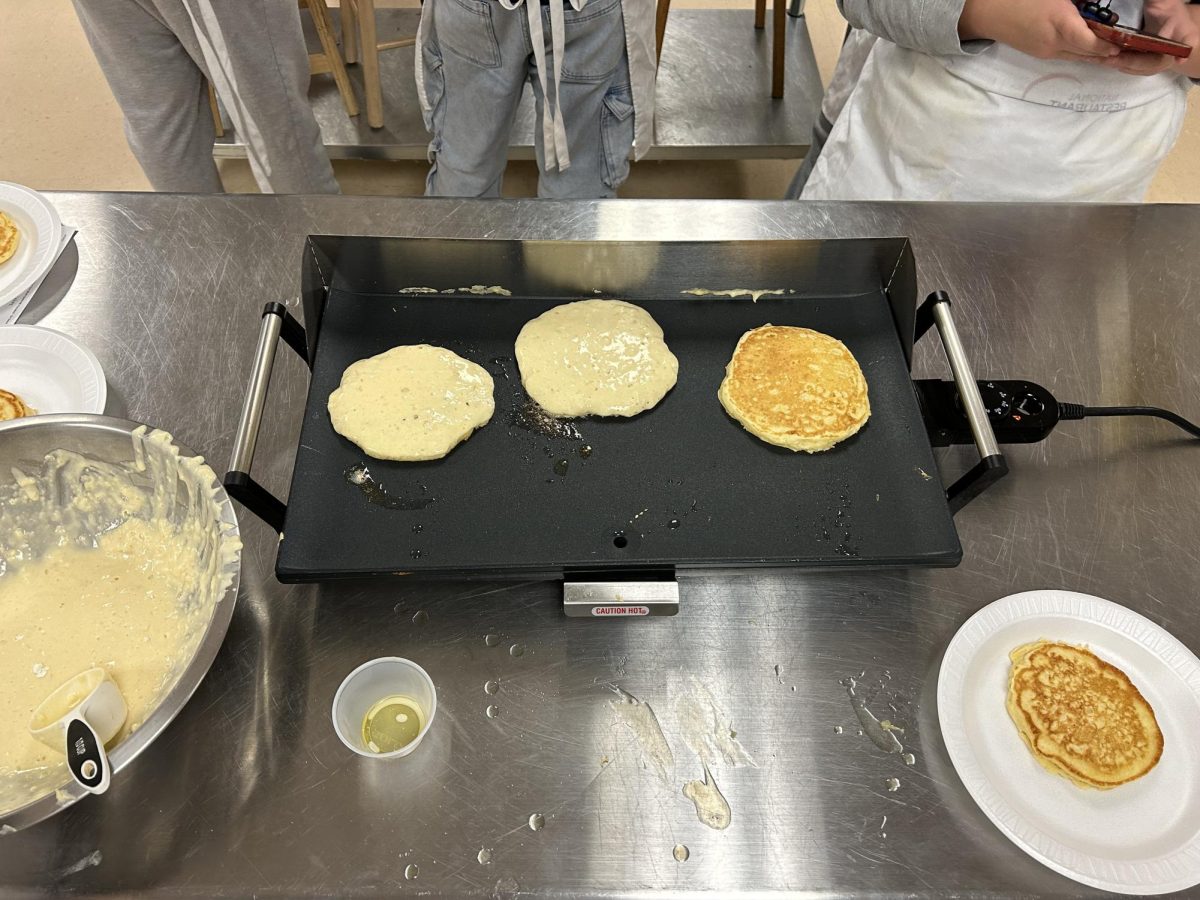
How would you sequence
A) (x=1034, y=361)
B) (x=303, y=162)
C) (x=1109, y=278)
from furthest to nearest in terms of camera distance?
(x=303, y=162)
(x=1109, y=278)
(x=1034, y=361)

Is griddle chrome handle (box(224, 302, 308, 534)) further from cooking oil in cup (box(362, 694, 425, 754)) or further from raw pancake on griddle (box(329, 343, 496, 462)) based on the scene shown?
cooking oil in cup (box(362, 694, 425, 754))

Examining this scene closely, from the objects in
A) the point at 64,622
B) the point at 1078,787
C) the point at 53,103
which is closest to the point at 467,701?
the point at 64,622

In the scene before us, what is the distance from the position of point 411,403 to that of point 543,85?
1.23 meters

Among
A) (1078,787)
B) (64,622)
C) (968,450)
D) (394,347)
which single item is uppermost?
(394,347)

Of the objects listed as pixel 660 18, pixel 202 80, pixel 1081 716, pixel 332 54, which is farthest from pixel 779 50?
pixel 1081 716

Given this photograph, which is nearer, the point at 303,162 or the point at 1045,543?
the point at 1045,543

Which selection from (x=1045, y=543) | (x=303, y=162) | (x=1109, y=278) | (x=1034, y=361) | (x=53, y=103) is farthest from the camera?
(x=53, y=103)

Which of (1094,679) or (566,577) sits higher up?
(566,577)

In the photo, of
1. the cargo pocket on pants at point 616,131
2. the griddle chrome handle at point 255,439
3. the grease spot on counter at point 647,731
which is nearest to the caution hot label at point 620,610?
the grease spot on counter at point 647,731

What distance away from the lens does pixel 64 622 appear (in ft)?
3.47

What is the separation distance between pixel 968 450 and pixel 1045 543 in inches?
7.7

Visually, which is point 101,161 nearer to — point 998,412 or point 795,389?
point 795,389

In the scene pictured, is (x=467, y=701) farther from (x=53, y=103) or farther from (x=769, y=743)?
(x=53, y=103)

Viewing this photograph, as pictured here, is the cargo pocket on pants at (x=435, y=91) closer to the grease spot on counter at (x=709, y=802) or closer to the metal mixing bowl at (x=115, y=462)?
the metal mixing bowl at (x=115, y=462)
